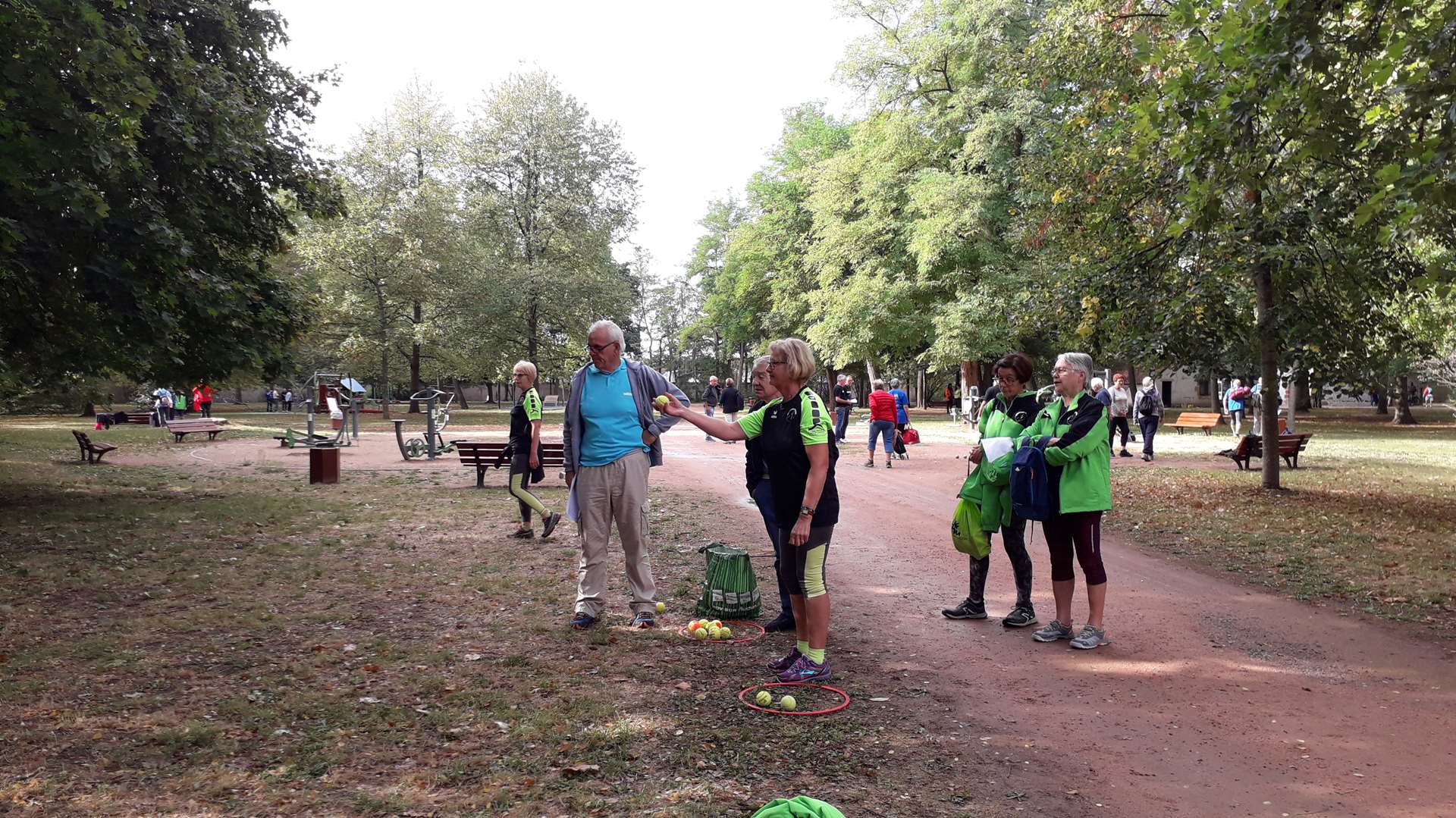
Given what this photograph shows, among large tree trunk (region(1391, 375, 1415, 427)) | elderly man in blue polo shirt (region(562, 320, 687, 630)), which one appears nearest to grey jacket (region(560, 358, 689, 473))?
elderly man in blue polo shirt (region(562, 320, 687, 630))

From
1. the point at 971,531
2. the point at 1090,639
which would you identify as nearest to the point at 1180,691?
the point at 1090,639

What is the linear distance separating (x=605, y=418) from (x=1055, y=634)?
3.12m

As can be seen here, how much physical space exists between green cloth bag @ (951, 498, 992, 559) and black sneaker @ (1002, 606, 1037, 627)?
421 millimetres

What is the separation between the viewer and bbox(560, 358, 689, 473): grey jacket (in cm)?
580

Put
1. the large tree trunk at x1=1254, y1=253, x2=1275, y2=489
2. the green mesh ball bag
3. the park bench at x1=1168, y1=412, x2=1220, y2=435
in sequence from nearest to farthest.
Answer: the green mesh ball bag < the large tree trunk at x1=1254, y1=253, x2=1275, y2=489 < the park bench at x1=1168, y1=412, x2=1220, y2=435

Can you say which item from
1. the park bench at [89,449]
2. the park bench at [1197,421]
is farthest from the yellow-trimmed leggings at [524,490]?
the park bench at [1197,421]

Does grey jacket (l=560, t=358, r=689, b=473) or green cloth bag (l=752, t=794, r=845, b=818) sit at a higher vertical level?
grey jacket (l=560, t=358, r=689, b=473)

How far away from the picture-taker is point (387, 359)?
39.1m

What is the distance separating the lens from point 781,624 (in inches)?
232

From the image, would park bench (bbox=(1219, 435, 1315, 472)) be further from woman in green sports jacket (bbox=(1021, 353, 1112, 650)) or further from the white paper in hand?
the white paper in hand

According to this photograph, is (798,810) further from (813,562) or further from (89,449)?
(89,449)

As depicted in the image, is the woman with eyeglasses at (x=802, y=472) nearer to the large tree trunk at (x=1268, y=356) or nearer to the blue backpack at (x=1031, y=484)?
the blue backpack at (x=1031, y=484)

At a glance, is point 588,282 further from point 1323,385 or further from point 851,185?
point 1323,385

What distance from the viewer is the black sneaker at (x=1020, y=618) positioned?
5949 millimetres
